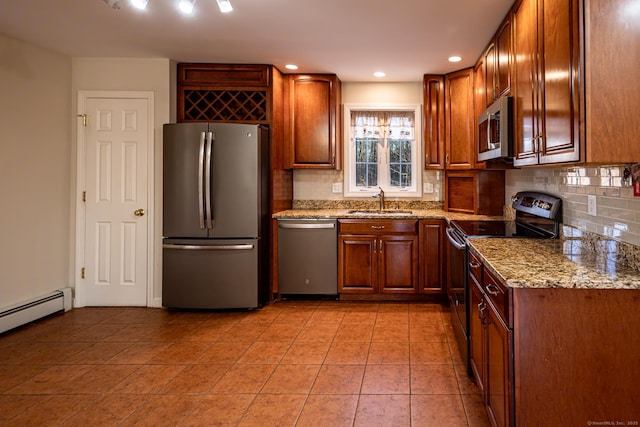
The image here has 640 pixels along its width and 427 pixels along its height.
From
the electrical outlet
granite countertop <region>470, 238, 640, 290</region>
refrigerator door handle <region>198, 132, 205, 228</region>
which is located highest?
refrigerator door handle <region>198, 132, 205, 228</region>

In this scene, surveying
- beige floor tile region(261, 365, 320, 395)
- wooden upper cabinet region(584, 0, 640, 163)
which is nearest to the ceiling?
wooden upper cabinet region(584, 0, 640, 163)

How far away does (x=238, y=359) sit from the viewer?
286 cm

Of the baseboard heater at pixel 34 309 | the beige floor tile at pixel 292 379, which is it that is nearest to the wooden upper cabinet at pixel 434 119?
the beige floor tile at pixel 292 379

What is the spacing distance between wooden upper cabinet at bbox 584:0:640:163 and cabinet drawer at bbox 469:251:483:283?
28.6 inches

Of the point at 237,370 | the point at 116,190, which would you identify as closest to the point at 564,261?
the point at 237,370

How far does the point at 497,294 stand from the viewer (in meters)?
1.69

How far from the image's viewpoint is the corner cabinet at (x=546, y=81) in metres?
1.71

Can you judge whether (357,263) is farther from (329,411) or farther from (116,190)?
(116,190)

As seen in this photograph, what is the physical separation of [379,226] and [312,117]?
1.31 metres

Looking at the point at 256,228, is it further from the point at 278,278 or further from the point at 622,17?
the point at 622,17

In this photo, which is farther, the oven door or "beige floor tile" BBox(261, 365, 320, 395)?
the oven door

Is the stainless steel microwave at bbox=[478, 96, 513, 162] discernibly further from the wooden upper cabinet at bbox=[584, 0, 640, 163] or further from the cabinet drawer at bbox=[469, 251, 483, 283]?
the wooden upper cabinet at bbox=[584, 0, 640, 163]

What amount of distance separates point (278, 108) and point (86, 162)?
1823mm

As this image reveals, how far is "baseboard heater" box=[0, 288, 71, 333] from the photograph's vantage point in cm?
339
